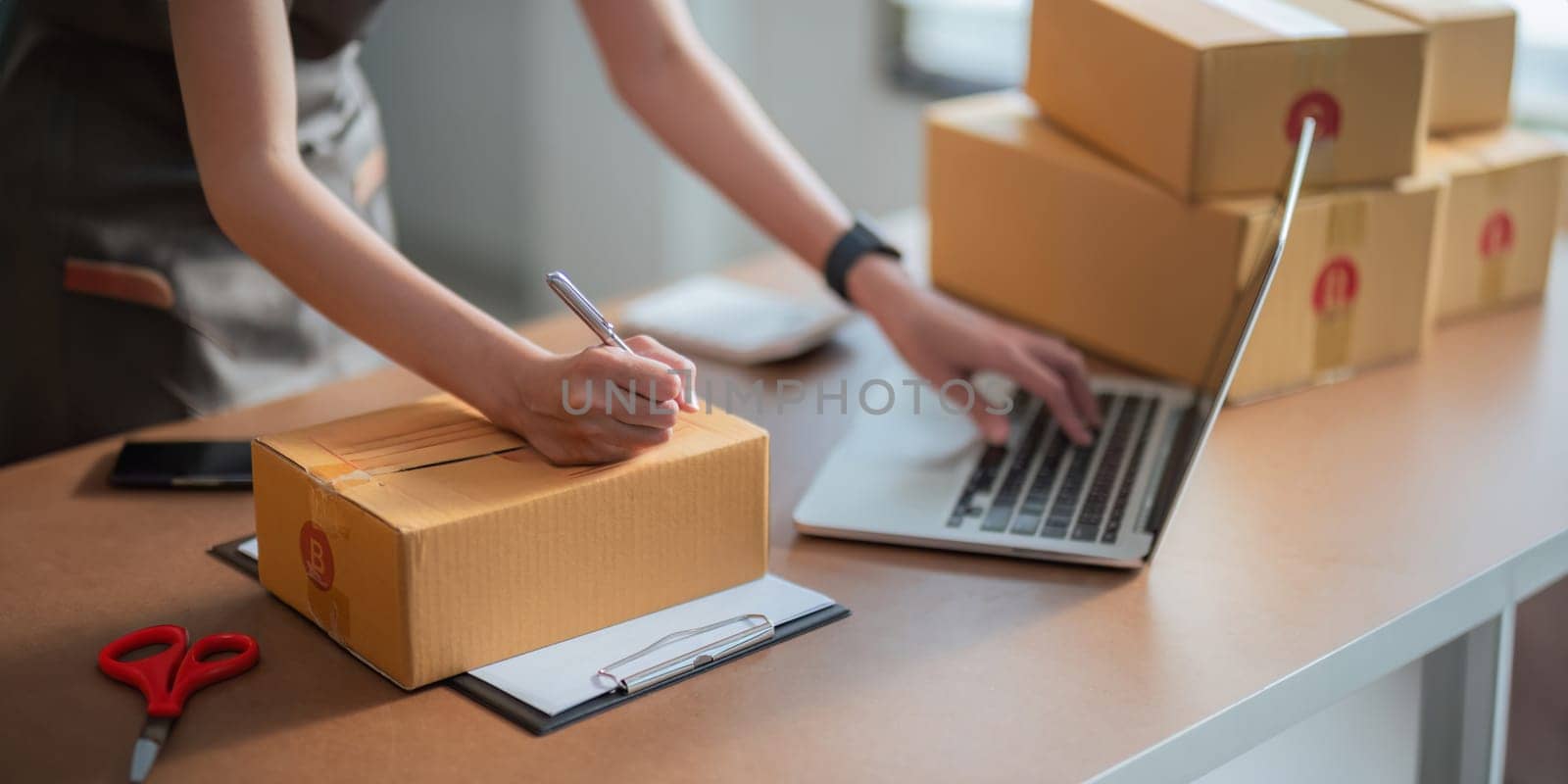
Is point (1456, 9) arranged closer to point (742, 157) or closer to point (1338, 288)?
point (1338, 288)

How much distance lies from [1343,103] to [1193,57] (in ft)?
0.47

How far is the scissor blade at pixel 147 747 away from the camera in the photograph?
0.72m

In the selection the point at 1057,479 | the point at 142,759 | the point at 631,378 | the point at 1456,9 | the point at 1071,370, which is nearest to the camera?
the point at 142,759

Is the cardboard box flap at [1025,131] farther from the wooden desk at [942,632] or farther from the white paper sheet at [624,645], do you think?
the white paper sheet at [624,645]

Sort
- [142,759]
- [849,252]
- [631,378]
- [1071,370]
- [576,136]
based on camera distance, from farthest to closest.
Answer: [576,136] → [849,252] → [1071,370] → [631,378] → [142,759]

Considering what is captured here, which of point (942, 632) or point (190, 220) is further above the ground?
point (190, 220)

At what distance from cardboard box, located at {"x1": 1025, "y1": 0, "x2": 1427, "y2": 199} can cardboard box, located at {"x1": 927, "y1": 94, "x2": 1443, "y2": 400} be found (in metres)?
0.02

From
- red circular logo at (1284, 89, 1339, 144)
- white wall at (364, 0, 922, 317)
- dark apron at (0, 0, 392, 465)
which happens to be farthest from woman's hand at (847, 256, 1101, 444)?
white wall at (364, 0, 922, 317)

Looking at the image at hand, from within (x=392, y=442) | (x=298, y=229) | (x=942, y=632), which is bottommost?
(x=942, y=632)

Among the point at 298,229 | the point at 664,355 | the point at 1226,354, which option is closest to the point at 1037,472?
the point at 1226,354

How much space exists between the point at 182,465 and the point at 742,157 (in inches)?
20.7

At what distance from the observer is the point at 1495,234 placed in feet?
4.60

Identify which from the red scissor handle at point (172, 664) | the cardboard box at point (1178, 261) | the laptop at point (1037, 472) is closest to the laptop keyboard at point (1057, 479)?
the laptop at point (1037, 472)

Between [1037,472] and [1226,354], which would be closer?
[1037,472]
